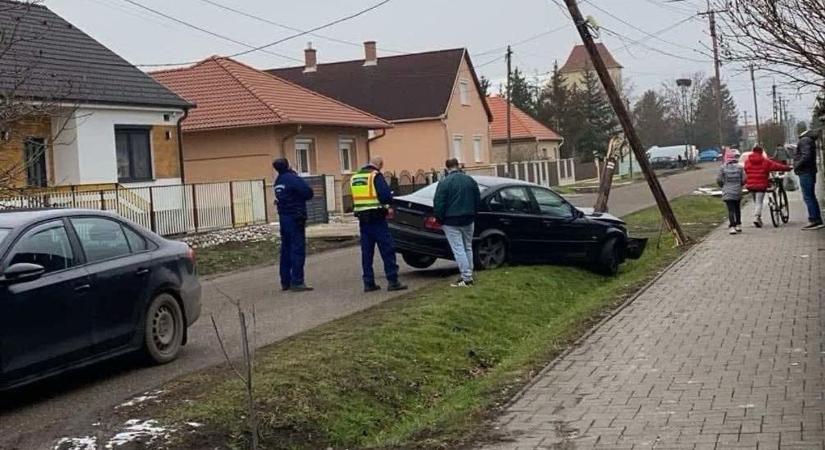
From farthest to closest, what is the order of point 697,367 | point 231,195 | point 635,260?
point 231,195 → point 635,260 → point 697,367

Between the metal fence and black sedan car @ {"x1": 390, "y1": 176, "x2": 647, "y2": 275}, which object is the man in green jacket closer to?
black sedan car @ {"x1": 390, "y1": 176, "x2": 647, "y2": 275}

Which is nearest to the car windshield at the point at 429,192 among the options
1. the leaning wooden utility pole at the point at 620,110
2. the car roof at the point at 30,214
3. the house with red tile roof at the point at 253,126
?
the leaning wooden utility pole at the point at 620,110

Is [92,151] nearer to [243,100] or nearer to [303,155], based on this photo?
[243,100]

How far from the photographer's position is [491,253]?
1595 cm

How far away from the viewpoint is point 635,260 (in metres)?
18.4

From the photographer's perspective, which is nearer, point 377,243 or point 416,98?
point 377,243

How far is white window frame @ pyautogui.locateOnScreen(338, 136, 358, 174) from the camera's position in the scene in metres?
38.1

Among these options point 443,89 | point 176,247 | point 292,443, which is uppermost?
point 443,89

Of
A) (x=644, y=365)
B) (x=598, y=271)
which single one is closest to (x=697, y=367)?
(x=644, y=365)

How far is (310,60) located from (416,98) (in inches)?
359

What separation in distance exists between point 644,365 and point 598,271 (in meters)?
8.14

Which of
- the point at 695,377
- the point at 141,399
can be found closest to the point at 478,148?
the point at 695,377

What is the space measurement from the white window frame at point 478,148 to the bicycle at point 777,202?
114ft

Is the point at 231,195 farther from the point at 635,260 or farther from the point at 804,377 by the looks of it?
the point at 804,377
